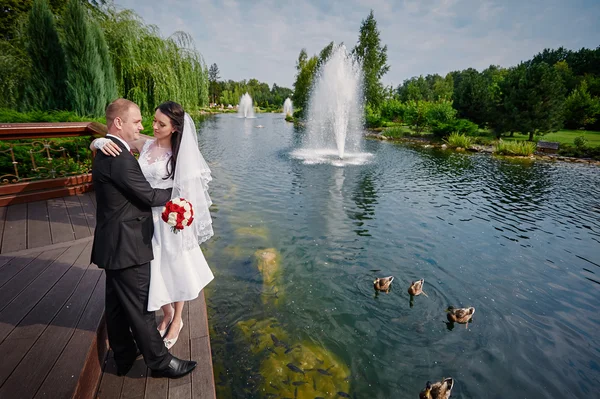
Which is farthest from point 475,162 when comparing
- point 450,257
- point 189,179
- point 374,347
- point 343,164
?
point 189,179

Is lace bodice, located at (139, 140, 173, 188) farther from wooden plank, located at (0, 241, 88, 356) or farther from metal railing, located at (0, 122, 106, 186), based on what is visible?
metal railing, located at (0, 122, 106, 186)

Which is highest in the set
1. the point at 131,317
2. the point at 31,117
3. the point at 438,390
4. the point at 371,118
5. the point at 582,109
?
the point at 582,109

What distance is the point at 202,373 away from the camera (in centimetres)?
280

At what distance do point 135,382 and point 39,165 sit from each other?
6.84 meters

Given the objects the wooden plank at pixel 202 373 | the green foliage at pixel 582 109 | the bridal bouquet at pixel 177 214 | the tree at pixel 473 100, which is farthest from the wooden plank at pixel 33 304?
the green foliage at pixel 582 109

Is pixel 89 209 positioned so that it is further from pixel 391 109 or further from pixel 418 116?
pixel 391 109

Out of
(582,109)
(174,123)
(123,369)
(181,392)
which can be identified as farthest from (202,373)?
(582,109)

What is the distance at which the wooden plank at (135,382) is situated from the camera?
253cm

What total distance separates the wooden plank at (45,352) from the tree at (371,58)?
4834 centimetres

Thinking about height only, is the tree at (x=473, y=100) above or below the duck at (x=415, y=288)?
above

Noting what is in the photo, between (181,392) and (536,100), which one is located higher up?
(536,100)

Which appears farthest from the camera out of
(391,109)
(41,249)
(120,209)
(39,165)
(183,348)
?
(391,109)

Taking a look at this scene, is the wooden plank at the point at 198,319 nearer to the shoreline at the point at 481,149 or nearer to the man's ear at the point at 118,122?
the man's ear at the point at 118,122

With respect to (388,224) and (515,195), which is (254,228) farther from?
(515,195)
